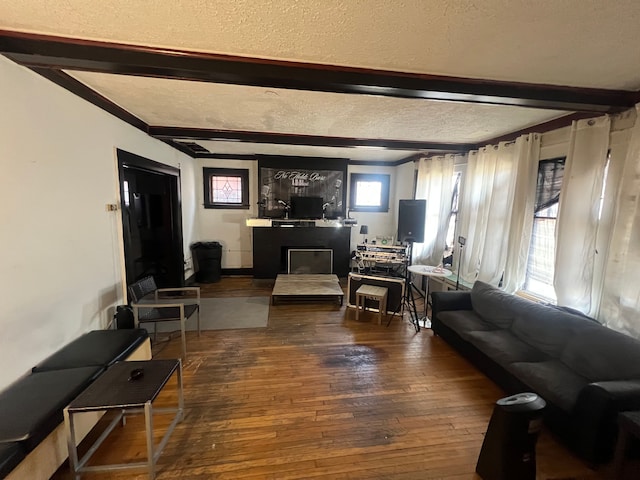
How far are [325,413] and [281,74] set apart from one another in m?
2.43

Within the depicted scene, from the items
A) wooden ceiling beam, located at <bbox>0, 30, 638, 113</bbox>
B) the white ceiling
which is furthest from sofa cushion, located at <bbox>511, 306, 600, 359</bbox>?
the white ceiling

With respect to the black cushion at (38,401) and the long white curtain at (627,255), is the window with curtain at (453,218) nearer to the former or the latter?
the long white curtain at (627,255)

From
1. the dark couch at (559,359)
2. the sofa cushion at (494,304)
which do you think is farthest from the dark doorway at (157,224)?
the sofa cushion at (494,304)

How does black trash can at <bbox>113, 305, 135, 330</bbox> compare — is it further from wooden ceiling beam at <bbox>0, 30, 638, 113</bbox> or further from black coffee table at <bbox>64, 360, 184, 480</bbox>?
wooden ceiling beam at <bbox>0, 30, 638, 113</bbox>

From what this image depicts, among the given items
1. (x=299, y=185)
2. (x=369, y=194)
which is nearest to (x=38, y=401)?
(x=299, y=185)

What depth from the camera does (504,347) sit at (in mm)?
2504

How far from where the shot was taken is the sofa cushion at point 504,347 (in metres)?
2.36

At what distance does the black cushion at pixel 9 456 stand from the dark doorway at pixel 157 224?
9.00 ft

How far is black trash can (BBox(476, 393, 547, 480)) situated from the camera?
1525mm

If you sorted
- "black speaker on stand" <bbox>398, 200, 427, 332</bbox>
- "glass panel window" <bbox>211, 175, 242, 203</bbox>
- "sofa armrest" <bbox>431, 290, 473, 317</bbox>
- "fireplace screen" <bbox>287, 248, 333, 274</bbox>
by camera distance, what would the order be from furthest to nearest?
"glass panel window" <bbox>211, 175, 242, 203</bbox>
"fireplace screen" <bbox>287, 248, 333, 274</bbox>
"black speaker on stand" <bbox>398, 200, 427, 332</bbox>
"sofa armrest" <bbox>431, 290, 473, 317</bbox>

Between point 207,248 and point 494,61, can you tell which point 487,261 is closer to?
point 494,61

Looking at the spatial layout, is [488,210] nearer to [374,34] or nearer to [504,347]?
[504,347]

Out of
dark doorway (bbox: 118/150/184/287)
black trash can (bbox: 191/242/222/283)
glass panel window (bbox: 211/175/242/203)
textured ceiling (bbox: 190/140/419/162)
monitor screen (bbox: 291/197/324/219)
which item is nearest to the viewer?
dark doorway (bbox: 118/150/184/287)

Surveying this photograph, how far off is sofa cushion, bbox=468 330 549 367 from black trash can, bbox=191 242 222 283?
14.9 ft
